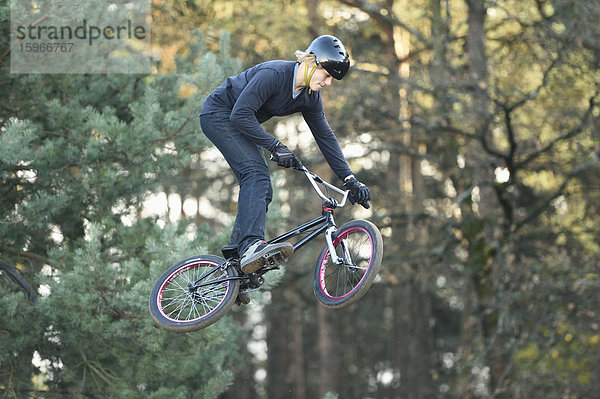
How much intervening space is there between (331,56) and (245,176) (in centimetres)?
90

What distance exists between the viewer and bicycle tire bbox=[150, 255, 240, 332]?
4.63m

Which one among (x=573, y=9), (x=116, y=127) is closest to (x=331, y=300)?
(x=116, y=127)

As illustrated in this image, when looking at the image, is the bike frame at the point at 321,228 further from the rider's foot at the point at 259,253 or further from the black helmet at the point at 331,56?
the black helmet at the point at 331,56

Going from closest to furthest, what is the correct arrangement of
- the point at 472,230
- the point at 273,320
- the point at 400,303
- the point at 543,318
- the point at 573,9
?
the point at 573,9 → the point at 543,318 → the point at 472,230 → the point at 400,303 → the point at 273,320

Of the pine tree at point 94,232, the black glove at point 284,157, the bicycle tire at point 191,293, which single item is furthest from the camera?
the pine tree at point 94,232

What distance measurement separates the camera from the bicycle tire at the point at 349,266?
4.37 metres

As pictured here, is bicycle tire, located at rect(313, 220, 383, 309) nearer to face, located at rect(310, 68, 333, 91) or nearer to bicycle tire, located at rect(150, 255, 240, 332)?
bicycle tire, located at rect(150, 255, 240, 332)

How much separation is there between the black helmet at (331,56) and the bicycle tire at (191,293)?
4.58 ft

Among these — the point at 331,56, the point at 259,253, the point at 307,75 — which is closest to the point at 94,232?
the point at 259,253

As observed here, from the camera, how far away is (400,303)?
18.3 meters

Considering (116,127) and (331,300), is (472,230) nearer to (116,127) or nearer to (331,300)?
(116,127)

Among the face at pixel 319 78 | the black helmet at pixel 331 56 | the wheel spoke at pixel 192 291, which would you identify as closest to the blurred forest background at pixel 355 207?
the wheel spoke at pixel 192 291

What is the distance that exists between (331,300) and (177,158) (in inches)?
140

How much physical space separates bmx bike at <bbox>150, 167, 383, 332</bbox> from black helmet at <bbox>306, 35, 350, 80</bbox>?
612mm
